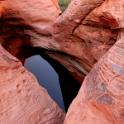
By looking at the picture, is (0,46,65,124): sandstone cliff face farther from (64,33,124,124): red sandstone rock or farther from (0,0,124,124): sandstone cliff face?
(64,33,124,124): red sandstone rock

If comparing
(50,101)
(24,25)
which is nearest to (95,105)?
(50,101)

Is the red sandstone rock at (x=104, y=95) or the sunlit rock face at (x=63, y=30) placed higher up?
the red sandstone rock at (x=104, y=95)

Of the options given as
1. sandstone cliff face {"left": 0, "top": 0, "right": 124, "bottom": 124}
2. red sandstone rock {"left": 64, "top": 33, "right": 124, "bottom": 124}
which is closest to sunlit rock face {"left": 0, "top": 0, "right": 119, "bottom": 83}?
sandstone cliff face {"left": 0, "top": 0, "right": 124, "bottom": 124}

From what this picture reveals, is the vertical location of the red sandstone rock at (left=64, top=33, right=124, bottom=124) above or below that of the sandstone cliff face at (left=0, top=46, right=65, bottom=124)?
above

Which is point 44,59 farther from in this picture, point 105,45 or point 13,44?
point 105,45

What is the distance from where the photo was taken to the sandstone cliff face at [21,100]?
1.78 m

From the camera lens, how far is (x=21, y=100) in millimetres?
1875

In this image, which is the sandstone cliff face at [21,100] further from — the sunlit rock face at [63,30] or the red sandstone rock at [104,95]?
the sunlit rock face at [63,30]

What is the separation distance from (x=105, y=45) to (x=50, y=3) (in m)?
1.19

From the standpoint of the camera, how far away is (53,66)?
11.9 feet

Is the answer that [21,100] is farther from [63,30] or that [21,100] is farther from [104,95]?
[63,30]

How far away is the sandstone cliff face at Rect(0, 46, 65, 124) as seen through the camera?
1777mm

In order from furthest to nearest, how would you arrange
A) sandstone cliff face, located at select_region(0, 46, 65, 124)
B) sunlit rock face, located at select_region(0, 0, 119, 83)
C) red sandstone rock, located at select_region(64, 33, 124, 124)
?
sunlit rock face, located at select_region(0, 0, 119, 83), sandstone cliff face, located at select_region(0, 46, 65, 124), red sandstone rock, located at select_region(64, 33, 124, 124)

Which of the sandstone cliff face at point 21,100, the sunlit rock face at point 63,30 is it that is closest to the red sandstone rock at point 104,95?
the sandstone cliff face at point 21,100
